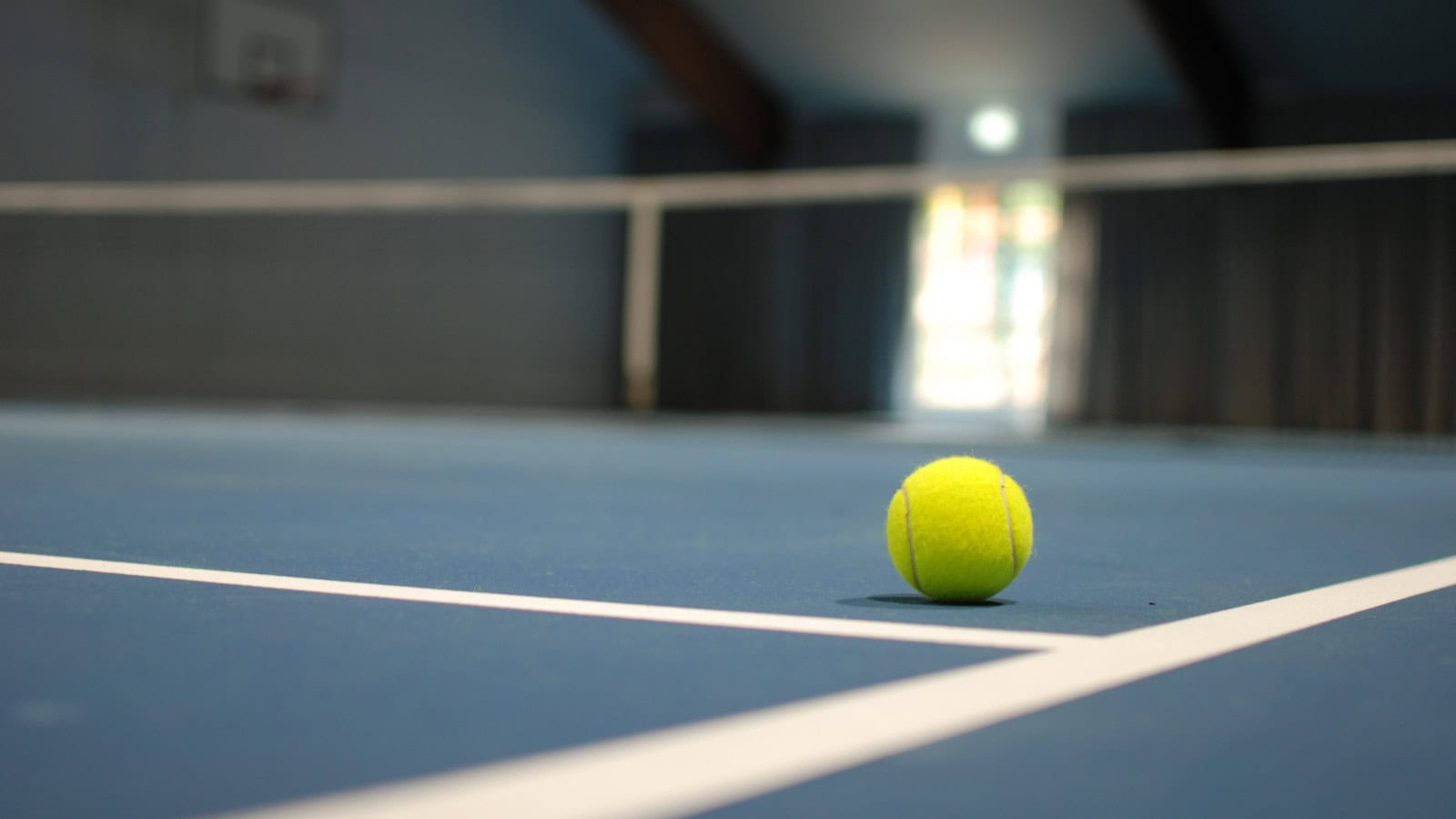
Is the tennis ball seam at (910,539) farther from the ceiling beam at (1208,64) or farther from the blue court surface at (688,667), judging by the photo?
the ceiling beam at (1208,64)

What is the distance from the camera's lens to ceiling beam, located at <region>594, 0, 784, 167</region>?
53.5 feet

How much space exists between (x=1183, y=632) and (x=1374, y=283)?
50.5ft

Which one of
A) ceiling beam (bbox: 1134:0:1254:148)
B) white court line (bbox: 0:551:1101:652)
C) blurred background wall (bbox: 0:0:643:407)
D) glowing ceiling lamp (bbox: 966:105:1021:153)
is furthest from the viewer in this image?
glowing ceiling lamp (bbox: 966:105:1021:153)

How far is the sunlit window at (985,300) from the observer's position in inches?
704

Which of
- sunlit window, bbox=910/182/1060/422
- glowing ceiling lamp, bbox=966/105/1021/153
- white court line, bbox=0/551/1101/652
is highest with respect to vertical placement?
glowing ceiling lamp, bbox=966/105/1021/153

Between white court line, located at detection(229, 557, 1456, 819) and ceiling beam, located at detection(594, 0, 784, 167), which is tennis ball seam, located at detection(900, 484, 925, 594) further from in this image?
ceiling beam, located at detection(594, 0, 784, 167)

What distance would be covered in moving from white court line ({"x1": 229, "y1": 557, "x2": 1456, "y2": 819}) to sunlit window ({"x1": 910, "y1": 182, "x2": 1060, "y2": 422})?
15795mm

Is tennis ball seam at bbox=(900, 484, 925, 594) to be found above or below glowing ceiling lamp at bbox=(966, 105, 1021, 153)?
below

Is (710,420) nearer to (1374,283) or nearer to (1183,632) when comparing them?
(1374,283)

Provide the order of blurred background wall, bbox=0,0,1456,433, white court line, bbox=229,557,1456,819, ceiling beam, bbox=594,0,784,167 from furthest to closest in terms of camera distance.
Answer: ceiling beam, bbox=594,0,784,167
blurred background wall, bbox=0,0,1456,433
white court line, bbox=229,557,1456,819

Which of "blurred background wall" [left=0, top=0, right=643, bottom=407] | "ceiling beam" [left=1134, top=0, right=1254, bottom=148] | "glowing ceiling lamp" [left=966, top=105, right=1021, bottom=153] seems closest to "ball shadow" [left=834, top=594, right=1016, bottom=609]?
"blurred background wall" [left=0, top=0, right=643, bottom=407]

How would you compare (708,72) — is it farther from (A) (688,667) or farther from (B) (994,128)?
(A) (688,667)

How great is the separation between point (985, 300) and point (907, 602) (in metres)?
15.7

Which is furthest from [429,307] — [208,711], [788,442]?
[208,711]
